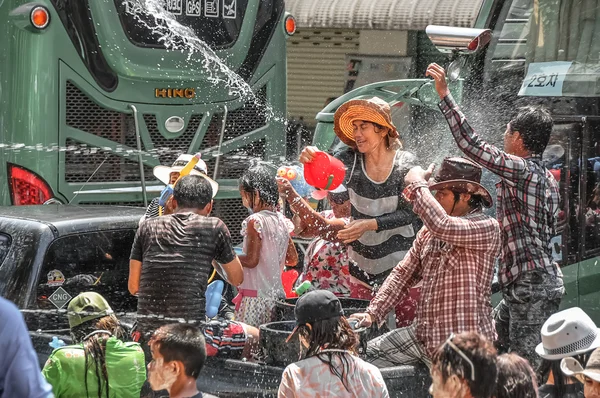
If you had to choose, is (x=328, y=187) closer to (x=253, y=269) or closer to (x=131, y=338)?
(x=253, y=269)

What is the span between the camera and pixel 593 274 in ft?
27.1

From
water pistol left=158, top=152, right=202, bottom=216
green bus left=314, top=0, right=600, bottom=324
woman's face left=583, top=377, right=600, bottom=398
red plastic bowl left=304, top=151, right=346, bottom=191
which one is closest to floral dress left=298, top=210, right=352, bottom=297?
red plastic bowl left=304, top=151, right=346, bottom=191

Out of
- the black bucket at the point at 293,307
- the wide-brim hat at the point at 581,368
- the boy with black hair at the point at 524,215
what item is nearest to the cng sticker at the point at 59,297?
the black bucket at the point at 293,307

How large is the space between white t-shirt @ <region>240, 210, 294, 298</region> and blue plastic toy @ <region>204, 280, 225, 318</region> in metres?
0.19

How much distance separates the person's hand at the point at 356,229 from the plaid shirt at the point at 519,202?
0.77 meters

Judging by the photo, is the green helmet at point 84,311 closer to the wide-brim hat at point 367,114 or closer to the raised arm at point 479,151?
the raised arm at point 479,151

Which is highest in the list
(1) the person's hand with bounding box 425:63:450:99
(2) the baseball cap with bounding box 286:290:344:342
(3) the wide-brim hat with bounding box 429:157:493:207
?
(1) the person's hand with bounding box 425:63:450:99

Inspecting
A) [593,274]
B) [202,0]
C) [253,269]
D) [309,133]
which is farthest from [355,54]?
[253,269]

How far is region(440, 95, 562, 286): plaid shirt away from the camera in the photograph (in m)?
6.40

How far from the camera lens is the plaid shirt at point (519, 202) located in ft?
21.0

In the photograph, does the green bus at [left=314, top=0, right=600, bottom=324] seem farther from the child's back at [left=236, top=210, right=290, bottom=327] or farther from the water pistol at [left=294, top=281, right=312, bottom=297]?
the child's back at [left=236, top=210, right=290, bottom=327]

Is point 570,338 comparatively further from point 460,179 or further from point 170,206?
point 170,206

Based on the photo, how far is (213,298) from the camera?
6.94m

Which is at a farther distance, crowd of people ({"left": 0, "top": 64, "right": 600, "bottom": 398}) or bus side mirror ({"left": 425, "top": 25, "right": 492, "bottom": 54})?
bus side mirror ({"left": 425, "top": 25, "right": 492, "bottom": 54})
